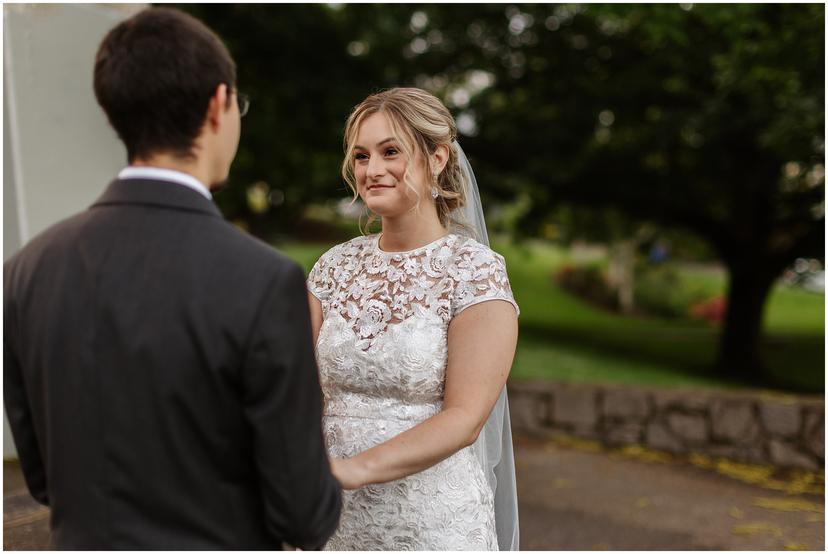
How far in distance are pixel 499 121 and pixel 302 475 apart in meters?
11.2

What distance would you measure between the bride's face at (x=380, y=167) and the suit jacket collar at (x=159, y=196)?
36.2 inches

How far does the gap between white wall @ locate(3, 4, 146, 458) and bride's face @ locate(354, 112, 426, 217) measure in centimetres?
374

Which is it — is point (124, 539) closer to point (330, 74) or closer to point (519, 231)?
point (330, 74)

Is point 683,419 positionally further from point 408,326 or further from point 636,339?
point 636,339

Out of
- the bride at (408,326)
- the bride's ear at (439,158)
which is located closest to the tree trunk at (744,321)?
the bride at (408,326)

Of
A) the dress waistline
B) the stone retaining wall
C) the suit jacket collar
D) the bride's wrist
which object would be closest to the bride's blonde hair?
the dress waistline

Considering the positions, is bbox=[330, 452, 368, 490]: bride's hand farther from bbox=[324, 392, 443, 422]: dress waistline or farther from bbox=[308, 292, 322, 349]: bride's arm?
bbox=[308, 292, 322, 349]: bride's arm

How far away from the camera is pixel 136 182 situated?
142 centimetres

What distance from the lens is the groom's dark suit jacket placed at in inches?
52.1

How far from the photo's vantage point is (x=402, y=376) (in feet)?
7.47

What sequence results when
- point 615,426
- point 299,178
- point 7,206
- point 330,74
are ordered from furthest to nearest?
point 299,178
point 330,74
point 615,426
point 7,206

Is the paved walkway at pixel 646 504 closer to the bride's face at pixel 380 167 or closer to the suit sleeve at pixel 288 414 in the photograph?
the bride's face at pixel 380 167

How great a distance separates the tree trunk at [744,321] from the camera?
13.0 metres

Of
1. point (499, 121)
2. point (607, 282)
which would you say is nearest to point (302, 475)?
point (499, 121)
